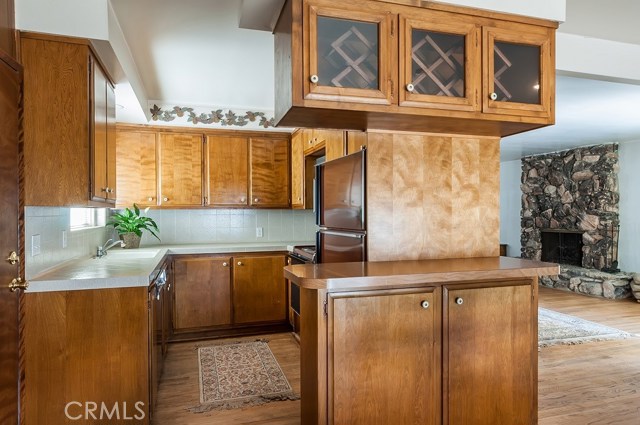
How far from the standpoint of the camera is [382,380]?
5.82 feet

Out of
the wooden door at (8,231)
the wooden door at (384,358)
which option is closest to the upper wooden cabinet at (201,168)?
the wooden door at (8,231)

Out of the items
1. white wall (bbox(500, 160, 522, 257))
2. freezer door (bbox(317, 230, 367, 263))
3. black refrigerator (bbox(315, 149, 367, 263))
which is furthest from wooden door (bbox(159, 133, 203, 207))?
white wall (bbox(500, 160, 522, 257))

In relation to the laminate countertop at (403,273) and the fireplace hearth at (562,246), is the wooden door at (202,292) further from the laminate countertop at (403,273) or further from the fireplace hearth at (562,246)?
Answer: the fireplace hearth at (562,246)

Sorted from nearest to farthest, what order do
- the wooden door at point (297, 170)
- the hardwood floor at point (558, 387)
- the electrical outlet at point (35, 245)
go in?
1. the electrical outlet at point (35, 245)
2. the hardwood floor at point (558, 387)
3. the wooden door at point (297, 170)

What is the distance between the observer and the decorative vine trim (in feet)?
13.8

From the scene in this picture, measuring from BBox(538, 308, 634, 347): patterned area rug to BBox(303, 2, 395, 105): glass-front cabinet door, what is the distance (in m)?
3.26

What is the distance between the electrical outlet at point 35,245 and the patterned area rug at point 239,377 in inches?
53.1

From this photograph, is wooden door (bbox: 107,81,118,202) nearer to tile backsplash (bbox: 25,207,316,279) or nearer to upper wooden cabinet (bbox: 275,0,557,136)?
tile backsplash (bbox: 25,207,316,279)

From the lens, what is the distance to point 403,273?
5.81 ft

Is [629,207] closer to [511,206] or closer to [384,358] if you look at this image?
[511,206]

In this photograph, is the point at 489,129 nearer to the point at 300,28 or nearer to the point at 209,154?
the point at 300,28

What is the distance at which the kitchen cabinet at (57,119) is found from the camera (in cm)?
199

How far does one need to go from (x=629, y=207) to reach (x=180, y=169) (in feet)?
21.2

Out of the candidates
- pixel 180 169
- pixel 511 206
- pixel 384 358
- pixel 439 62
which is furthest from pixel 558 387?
pixel 511 206
